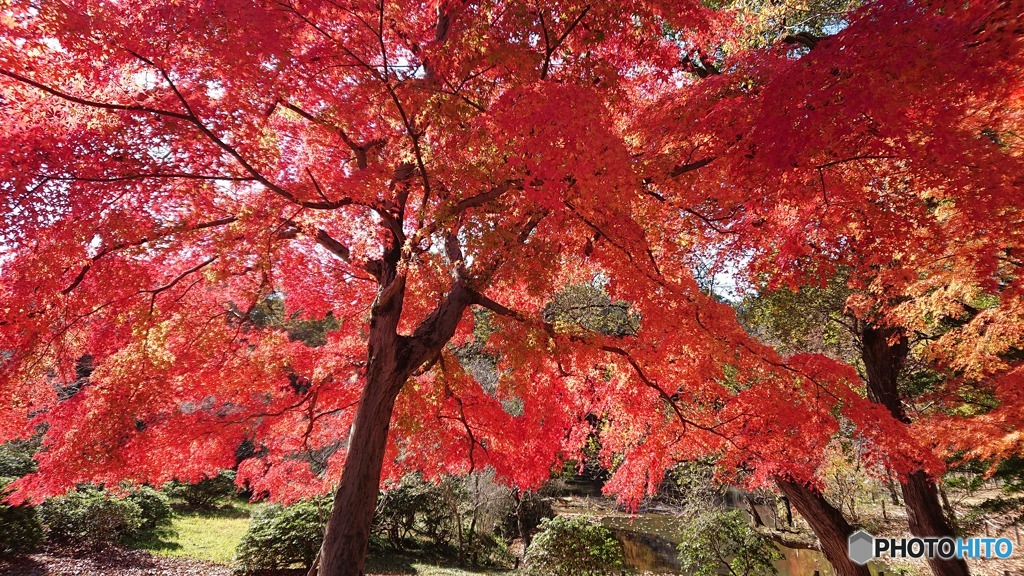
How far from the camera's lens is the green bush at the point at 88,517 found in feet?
28.4

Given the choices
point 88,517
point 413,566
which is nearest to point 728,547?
point 413,566

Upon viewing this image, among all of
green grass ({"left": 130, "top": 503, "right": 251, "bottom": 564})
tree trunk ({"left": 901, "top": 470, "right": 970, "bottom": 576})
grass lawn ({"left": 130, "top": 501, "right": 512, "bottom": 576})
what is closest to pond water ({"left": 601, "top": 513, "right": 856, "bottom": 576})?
grass lawn ({"left": 130, "top": 501, "right": 512, "bottom": 576})

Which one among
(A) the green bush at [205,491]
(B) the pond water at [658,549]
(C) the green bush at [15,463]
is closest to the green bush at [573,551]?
(B) the pond water at [658,549]

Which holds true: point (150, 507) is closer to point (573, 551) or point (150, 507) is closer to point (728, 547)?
point (573, 551)

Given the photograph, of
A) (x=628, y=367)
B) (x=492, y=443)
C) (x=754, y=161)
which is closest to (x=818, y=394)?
(x=628, y=367)

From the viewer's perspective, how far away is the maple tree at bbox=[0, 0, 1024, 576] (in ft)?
13.6

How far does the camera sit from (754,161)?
15.5ft

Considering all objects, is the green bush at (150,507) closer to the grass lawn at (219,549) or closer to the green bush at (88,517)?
the grass lawn at (219,549)

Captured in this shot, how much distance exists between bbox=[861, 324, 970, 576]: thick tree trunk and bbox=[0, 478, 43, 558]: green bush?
606 inches

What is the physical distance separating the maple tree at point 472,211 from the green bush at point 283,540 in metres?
1.46

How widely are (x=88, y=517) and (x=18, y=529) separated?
1.16 metres

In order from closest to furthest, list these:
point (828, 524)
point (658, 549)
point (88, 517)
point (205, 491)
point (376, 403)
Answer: point (376, 403) < point (828, 524) < point (88, 517) < point (658, 549) < point (205, 491)

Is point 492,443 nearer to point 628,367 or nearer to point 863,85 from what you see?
point 628,367

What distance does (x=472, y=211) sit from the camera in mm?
5262
